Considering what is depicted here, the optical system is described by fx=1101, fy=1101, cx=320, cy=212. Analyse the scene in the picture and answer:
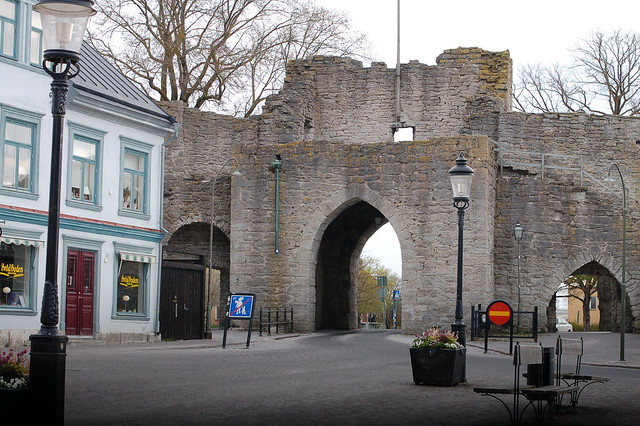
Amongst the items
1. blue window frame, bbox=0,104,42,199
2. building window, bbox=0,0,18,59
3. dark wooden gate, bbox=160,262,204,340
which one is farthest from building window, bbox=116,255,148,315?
building window, bbox=0,0,18,59

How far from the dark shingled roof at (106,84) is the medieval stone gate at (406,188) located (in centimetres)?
598

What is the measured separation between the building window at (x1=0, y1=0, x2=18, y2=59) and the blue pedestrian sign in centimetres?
654

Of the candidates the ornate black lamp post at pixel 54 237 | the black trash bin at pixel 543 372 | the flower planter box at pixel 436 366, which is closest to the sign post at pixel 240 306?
Result: the flower planter box at pixel 436 366

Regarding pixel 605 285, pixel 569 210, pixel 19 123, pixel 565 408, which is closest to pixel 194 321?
pixel 19 123

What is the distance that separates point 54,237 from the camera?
9227 mm

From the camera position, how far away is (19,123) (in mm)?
22109

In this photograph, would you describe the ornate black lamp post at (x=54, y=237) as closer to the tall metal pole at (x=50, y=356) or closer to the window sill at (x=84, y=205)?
the tall metal pole at (x=50, y=356)

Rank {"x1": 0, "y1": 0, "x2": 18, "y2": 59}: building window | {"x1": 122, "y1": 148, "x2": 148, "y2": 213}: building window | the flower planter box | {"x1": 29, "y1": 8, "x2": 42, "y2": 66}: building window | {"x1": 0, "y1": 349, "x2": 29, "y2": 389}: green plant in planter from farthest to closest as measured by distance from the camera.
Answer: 1. {"x1": 122, "y1": 148, "x2": 148, "y2": 213}: building window
2. {"x1": 29, "y1": 8, "x2": 42, "y2": 66}: building window
3. {"x1": 0, "y1": 0, "x2": 18, "y2": 59}: building window
4. the flower planter box
5. {"x1": 0, "y1": 349, "x2": 29, "y2": 389}: green plant in planter

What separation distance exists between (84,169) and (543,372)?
14.5 metres

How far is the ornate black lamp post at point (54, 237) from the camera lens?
29.5 ft

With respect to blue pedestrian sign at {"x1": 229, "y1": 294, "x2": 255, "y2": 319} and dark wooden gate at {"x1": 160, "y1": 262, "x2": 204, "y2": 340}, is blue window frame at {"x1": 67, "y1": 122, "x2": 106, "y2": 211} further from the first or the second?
blue pedestrian sign at {"x1": 229, "y1": 294, "x2": 255, "y2": 319}

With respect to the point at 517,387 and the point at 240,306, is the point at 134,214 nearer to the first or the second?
the point at 240,306

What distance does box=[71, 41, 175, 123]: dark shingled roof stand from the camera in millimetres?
24172

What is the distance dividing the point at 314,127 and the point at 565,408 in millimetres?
26802
